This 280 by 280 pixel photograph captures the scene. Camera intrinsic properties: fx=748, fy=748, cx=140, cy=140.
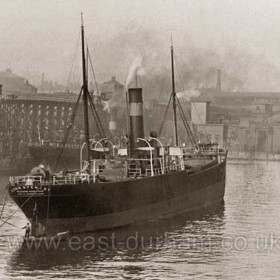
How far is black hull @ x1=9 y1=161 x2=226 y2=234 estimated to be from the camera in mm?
25984

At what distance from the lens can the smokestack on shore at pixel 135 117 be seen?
103 ft

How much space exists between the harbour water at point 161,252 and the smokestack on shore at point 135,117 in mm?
3672

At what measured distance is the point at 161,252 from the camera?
24203 mm

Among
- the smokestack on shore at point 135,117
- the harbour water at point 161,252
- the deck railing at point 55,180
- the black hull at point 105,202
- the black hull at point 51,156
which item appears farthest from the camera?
the black hull at point 51,156

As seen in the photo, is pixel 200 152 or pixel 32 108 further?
pixel 32 108

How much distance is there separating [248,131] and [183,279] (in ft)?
335

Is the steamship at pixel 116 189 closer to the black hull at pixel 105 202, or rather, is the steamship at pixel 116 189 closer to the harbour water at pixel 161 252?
the black hull at pixel 105 202

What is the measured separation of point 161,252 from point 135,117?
8680 mm

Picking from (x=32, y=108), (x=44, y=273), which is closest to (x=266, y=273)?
(x=44, y=273)

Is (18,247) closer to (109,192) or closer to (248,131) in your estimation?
(109,192)

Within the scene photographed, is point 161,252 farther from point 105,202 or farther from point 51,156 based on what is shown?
point 51,156

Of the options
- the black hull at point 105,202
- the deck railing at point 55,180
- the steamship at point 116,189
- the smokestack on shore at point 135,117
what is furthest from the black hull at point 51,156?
the deck railing at point 55,180

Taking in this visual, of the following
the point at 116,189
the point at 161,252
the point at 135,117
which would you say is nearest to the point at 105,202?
the point at 116,189

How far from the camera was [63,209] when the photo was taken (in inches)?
1030
